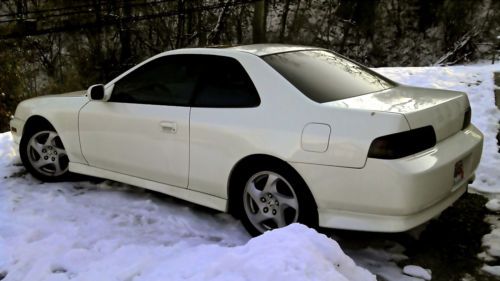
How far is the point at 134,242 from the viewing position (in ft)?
12.8

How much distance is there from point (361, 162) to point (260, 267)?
1006 mm

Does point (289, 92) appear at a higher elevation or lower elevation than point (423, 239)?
higher

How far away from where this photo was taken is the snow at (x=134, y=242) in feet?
9.43

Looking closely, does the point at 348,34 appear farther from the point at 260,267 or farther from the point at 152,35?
the point at 260,267

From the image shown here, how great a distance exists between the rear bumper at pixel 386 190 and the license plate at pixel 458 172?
0.04 meters

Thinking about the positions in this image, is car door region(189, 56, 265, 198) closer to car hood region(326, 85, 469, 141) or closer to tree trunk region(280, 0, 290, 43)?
car hood region(326, 85, 469, 141)

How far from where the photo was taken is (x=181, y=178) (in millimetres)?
4262

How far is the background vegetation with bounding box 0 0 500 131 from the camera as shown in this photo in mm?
16344

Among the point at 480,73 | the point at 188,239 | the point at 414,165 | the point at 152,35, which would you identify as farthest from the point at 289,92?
the point at 152,35

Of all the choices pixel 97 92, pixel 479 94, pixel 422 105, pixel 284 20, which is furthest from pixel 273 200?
pixel 284 20

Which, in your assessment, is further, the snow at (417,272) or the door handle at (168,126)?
the door handle at (168,126)

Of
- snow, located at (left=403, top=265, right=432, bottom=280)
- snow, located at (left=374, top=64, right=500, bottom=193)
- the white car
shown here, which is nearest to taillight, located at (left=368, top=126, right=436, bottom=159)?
the white car

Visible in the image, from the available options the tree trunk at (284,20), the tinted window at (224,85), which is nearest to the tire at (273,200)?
the tinted window at (224,85)

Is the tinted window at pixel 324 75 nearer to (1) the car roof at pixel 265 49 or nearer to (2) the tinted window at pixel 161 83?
(1) the car roof at pixel 265 49
